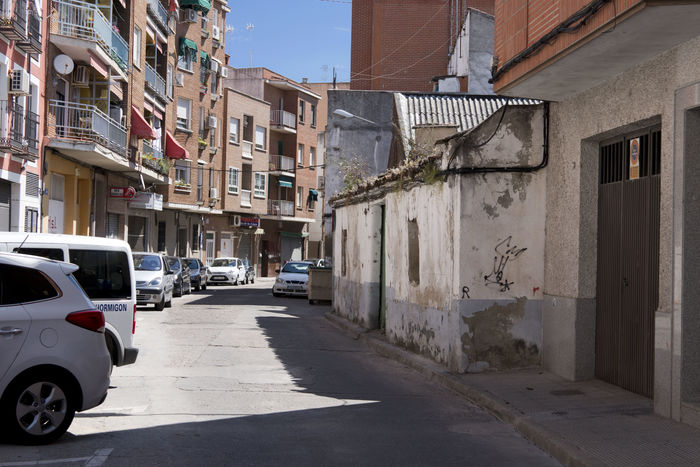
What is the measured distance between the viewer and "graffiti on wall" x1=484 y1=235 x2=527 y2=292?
12.8 m

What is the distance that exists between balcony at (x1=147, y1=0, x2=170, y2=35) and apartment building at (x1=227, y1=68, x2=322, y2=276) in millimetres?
22617

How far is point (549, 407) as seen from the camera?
9.59 meters

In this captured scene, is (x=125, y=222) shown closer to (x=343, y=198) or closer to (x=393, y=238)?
(x=343, y=198)

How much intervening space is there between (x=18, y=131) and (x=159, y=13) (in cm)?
1798

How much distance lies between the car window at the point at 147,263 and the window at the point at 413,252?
12.8 metres

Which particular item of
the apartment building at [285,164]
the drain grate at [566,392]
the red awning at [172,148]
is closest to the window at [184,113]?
the red awning at [172,148]

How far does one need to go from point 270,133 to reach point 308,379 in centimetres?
5653

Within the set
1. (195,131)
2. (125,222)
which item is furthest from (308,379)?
(195,131)

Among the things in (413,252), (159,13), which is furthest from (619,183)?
(159,13)

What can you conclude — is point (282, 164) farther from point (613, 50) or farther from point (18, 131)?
point (613, 50)

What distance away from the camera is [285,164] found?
68.0m

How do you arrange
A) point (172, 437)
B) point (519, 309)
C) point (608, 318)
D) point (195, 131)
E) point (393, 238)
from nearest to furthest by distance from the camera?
point (172, 437) → point (608, 318) → point (519, 309) → point (393, 238) → point (195, 131)

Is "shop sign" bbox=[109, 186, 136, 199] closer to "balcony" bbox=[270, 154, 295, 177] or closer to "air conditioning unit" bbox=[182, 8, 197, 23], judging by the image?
"air conditioning unit" bbox=[182, 8, 197, 23]

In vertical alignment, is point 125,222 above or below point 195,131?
below
